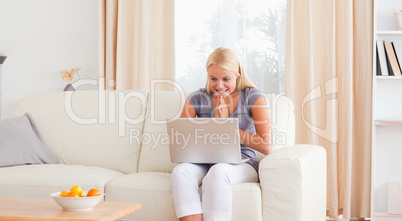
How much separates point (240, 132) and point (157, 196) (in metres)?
0.52

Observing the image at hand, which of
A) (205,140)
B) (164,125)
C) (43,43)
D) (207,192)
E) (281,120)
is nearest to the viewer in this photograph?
(207,192)

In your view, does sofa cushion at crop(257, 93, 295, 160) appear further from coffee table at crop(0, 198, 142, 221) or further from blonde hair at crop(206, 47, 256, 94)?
coffee table at crop(0, 198, 142, 221)

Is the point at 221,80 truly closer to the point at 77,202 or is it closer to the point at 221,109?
the point at 221,109

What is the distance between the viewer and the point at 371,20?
3.84 meters

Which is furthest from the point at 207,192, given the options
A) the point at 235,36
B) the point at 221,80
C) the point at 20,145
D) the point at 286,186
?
the point at 235,36

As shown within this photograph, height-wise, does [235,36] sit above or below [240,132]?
above

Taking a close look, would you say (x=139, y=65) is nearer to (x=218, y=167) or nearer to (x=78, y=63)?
(x=78, y=63)

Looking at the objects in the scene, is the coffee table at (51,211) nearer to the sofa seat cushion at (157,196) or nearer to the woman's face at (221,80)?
the sofa seat cushion at (157,196)

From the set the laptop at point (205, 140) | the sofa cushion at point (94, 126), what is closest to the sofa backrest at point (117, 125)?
the sofa cushion at point (94, 126)

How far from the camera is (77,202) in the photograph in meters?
2.06

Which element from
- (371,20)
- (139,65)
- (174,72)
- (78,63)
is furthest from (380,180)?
(78,63)

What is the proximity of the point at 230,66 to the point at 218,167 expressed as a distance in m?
0.59

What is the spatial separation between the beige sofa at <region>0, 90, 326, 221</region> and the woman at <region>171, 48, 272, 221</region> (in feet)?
0.37

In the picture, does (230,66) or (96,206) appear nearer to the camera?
(96,206)
